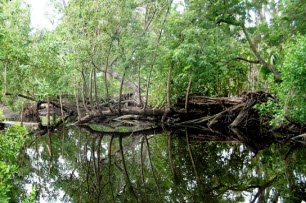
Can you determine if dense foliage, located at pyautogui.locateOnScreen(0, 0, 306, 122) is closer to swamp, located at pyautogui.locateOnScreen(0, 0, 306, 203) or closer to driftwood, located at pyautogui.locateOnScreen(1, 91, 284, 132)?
swamp, located at pyautogui.locateOnScreen(0, 0, 306, 203)

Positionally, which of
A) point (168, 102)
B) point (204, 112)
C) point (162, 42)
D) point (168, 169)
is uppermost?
point (162, 42)

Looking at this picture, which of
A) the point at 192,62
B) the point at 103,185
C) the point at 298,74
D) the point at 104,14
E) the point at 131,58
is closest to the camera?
the point at 103,185

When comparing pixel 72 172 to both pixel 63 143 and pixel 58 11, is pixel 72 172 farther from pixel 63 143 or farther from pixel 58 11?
pixel 58 11

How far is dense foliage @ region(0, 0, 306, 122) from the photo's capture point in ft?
45.7

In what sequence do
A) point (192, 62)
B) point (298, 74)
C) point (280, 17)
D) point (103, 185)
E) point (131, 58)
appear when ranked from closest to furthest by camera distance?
point (103, 185), point (298, 74), point (280, 17), point (192, 62), point (131, 58)

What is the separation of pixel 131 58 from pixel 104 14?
7.64ft

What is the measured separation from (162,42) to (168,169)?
6659 millimetres

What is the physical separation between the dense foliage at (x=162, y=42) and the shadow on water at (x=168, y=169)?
2020mm

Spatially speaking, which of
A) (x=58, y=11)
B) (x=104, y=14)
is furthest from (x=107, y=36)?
(x=58, y=11)

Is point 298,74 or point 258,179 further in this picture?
point 298,74

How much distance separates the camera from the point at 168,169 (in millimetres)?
11602

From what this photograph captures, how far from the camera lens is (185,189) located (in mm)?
9227

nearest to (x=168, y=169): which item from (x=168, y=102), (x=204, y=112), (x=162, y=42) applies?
(x=162, y=42)

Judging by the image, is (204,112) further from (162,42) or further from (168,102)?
(162,42)
